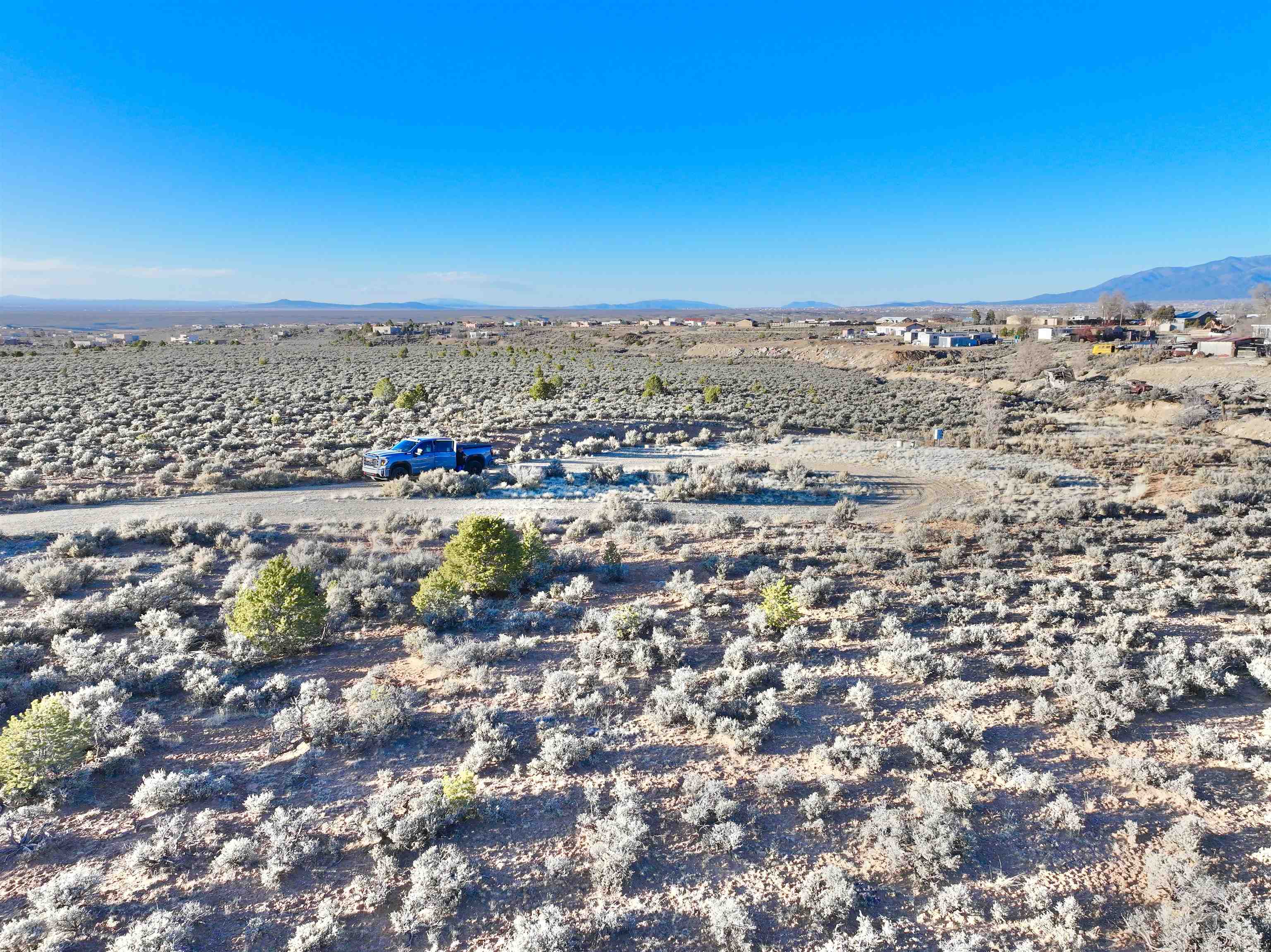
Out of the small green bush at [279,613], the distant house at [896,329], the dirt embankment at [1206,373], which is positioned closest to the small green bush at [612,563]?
the small green bush at [279,613]

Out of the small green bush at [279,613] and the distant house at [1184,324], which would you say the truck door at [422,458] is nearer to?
the small green bush at [279,613]

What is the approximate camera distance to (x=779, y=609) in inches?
400

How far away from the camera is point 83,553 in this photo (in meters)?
13.4

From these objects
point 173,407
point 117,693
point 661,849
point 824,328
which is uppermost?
point 824,328

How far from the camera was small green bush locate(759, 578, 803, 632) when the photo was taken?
1019cm

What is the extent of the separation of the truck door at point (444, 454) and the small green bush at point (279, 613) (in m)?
11.3

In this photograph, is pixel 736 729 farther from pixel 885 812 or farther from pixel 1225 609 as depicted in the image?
pixel 1225 609

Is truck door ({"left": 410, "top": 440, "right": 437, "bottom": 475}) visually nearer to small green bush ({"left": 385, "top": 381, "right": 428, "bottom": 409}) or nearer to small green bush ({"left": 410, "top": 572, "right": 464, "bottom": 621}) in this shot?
small green bush ({"left": 410, "top": 572, "right": 464, "bottom": 621})

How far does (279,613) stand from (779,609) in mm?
7580

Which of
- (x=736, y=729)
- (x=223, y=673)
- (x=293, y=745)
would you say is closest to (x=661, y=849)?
(x=736, y=729)

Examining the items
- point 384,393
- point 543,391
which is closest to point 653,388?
point 543,391

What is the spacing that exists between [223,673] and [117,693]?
1142 mm

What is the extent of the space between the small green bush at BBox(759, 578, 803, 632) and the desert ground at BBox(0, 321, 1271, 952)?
0.15ft

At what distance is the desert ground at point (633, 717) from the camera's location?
213 inches
